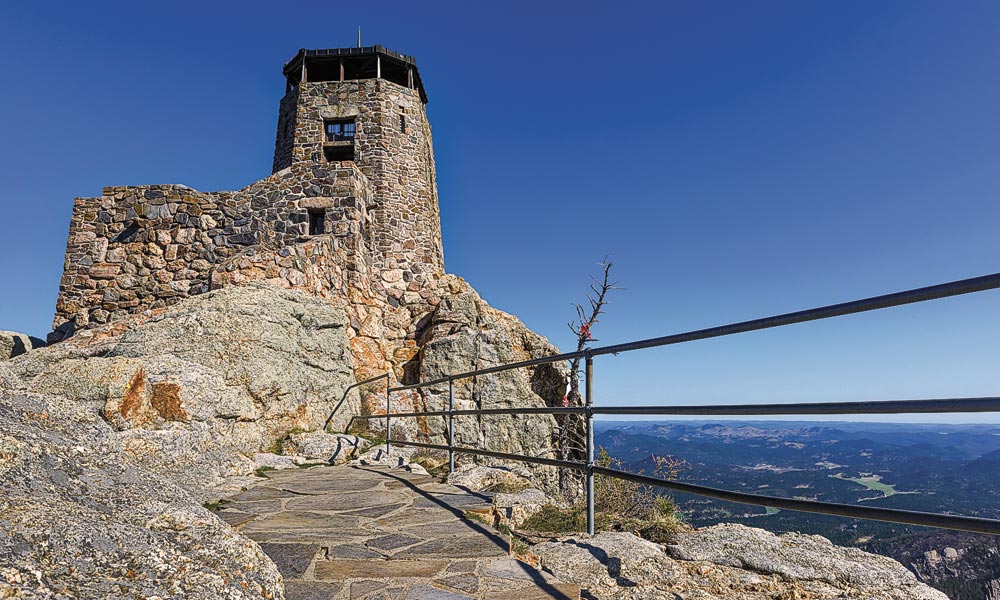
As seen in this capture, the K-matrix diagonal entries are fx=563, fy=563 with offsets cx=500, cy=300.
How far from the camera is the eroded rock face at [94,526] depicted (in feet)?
4.58

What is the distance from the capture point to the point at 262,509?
4062mm

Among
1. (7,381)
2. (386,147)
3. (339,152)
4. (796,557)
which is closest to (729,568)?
(796,557)

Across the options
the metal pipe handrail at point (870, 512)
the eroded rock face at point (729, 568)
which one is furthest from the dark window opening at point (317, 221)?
the metal pipe handrail at point (870, 512)

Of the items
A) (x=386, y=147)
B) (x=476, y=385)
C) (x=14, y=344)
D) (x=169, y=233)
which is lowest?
(x=476, y=385)

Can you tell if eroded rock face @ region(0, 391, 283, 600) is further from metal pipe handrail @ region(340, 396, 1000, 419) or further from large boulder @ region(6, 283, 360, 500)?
Answer: large boulder @ region(6, 283, 360, 500)

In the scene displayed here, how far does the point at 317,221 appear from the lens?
12039 mm

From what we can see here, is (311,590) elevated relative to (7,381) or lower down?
lower down

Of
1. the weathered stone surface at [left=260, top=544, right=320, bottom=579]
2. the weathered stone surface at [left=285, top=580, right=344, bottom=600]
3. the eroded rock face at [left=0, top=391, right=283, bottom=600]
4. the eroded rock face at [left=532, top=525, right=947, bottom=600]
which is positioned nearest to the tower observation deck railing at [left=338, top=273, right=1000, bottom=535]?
the eroded rock face at [left=532, top=525, right=947, bottom=600]

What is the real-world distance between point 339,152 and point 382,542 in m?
19.1

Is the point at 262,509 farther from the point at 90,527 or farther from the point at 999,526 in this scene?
the point at 999,526

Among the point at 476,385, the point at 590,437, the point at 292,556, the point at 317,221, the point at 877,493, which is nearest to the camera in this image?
the point at 292,556

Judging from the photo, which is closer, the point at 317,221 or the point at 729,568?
the point at 729,568

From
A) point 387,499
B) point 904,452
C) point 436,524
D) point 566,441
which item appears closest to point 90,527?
point 436,524

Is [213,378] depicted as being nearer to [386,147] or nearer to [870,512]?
[870,512]
